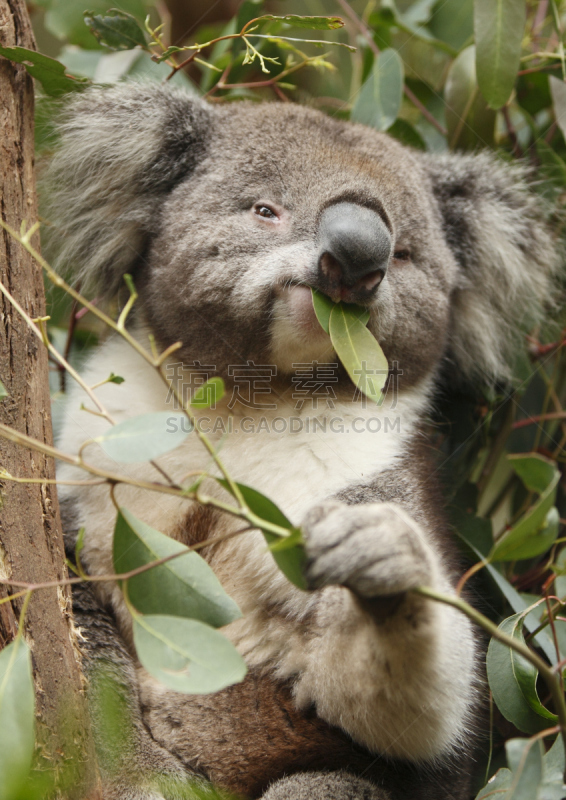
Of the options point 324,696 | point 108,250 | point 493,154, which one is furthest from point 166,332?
point 493,154

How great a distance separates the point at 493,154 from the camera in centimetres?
246

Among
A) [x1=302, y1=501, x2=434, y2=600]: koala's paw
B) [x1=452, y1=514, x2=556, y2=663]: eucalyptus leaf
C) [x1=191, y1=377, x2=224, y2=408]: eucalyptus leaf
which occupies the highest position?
[x1=191, y1=377, x2=224, y2=408]: eucalyptus leaf

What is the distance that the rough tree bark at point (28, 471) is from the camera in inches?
54.9

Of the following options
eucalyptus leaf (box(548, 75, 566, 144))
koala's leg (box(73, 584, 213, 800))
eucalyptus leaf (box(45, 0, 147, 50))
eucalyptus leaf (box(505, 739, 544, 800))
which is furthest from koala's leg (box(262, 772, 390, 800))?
eucalyptus leaf (box(45, 0, 147, 50))

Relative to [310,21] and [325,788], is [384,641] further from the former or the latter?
[310,21]

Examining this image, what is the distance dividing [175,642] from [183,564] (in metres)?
0.16

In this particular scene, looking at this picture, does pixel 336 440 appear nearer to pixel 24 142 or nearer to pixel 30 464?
pixel 30 464

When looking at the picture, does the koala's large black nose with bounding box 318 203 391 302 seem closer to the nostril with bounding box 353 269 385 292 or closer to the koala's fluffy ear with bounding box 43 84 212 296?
the nostril with bounding box 353 269 385 292

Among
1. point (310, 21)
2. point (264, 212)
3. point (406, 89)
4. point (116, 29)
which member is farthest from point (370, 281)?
point (406, 89)

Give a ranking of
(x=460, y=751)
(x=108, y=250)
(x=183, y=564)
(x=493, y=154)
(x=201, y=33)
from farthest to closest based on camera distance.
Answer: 1. (x=201, y=33)
2. (x=493, y=154)
3. (x=108, y=250)
4. (x=460, y=751)
5. (x=183, y=564)

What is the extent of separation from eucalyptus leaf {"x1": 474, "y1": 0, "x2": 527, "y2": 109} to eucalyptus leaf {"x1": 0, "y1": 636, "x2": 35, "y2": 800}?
6.46ft

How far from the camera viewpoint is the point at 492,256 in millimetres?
2316

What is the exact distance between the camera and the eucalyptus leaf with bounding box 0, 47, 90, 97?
163cm

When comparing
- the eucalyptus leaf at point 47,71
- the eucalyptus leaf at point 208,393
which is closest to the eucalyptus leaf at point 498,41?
the eucalyptus leaf at point 47,71
